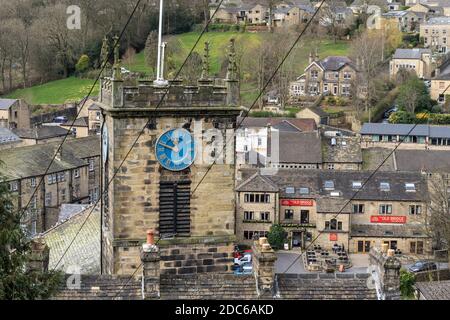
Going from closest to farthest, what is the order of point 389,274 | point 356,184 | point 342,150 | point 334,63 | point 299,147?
point 389,274
point 356,184
point 299,147
point 342,150
point 334,63

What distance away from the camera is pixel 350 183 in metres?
45.2

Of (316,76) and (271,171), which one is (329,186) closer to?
(271,171)

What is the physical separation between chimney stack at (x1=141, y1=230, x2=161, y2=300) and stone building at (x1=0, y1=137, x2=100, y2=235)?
30.8 metres

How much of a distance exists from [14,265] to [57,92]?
7613 cm

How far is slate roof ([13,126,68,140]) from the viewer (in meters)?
60.5

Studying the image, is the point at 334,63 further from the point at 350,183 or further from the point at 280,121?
the point at 350,183

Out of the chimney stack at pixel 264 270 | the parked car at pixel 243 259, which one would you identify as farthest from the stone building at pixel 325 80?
the chimney stack at pixel 264 270

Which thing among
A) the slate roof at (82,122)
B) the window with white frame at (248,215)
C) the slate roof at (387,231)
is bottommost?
the slate roof at (387,231)

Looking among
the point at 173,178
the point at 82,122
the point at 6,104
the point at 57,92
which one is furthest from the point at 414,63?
the point at 173,178

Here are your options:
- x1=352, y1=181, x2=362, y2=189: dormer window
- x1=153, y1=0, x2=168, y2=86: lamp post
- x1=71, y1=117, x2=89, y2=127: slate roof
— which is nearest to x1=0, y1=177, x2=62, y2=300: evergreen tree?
x1=153, y1=0, x2=168, y2=86: lamp post

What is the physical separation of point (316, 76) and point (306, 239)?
36.1m

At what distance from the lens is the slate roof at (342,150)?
52.7 metres

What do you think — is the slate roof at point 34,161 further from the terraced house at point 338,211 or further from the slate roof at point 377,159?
the slate roof at point 377,159

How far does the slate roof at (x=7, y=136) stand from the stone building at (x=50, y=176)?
21.1 ft
